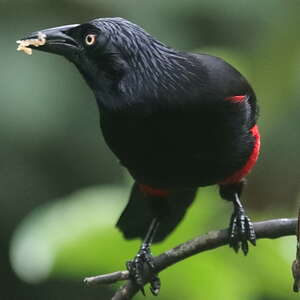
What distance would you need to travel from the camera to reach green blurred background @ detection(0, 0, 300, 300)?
3.88m

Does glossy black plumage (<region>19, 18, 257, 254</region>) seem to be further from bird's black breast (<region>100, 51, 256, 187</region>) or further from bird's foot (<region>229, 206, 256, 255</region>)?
bird's foot (<region>229, 206, 256, 255</region>)

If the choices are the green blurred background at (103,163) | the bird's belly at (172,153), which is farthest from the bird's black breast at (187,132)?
the green blurred background at (103,163)

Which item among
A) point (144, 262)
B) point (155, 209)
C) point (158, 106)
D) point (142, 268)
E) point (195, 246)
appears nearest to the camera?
point (195, 246)

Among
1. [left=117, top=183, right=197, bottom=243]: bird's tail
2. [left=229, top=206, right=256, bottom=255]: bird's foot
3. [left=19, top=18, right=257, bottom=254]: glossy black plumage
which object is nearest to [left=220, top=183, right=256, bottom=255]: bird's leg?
[left=229, top=206, right=256, bottom=255]: bird's foot

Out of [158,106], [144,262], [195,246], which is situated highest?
[158,106]

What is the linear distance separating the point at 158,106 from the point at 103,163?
6.09 ft

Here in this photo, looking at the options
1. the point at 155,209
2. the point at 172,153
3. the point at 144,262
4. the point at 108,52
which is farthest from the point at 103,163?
the point at 108,52

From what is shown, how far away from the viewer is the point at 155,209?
15.3ft

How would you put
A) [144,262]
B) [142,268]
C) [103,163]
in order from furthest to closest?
[103,163], [144,262], [142,268]

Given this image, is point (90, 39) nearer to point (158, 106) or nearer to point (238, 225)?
point (158, 106)

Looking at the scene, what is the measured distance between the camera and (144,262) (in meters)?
4.41

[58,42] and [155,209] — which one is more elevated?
[58,42]

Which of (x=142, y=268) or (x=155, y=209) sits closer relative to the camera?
(x=142, y=268)

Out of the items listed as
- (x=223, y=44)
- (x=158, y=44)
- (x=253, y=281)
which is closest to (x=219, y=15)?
(x=223, y=44)
